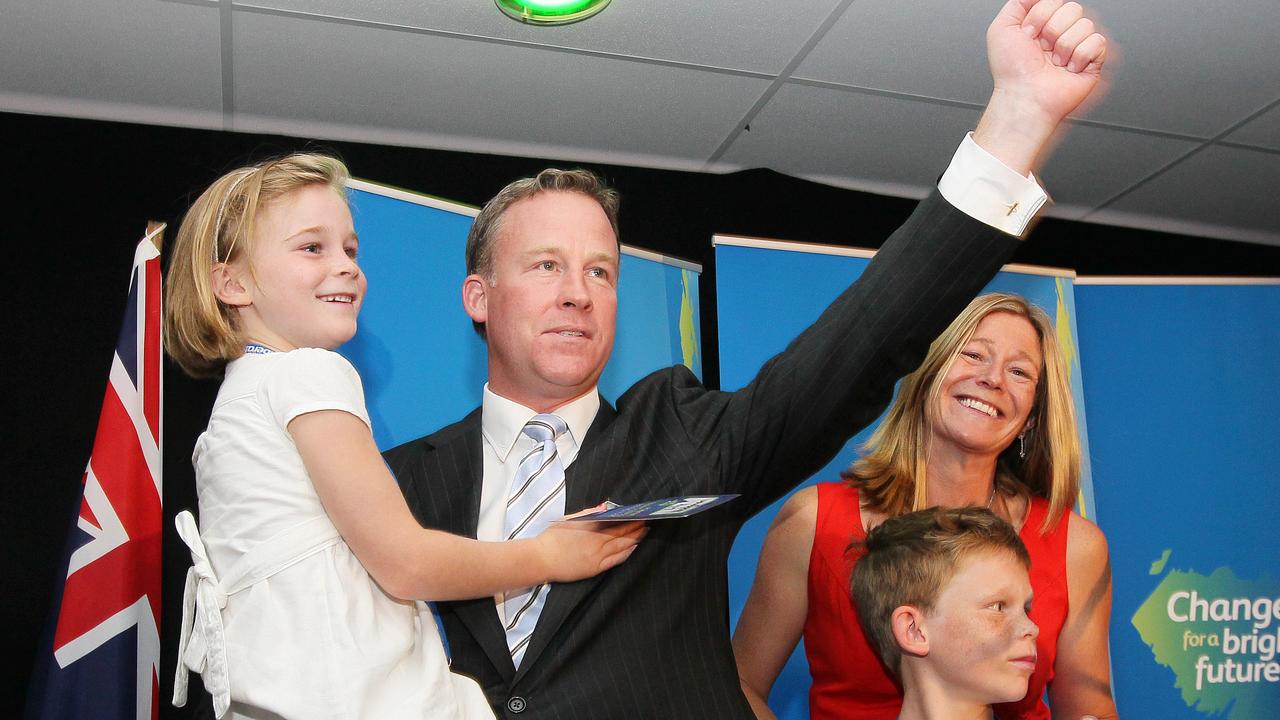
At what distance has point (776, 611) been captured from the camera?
2.51m

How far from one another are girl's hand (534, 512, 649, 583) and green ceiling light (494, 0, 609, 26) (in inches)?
76.3

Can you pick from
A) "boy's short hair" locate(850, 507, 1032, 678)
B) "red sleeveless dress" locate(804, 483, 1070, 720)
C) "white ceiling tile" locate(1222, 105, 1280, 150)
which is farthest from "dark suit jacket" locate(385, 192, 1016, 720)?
"white ceiling tile" locate(1222, 105, 1280, 150)

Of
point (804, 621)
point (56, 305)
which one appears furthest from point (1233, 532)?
point (56, 305)

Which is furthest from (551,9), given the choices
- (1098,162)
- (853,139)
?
(1098,162)

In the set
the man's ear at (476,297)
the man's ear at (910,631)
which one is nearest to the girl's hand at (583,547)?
the man's ear at (476,297)

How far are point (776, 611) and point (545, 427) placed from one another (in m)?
1.00

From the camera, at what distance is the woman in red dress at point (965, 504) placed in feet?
8.00

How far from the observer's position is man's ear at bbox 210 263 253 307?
1663mm

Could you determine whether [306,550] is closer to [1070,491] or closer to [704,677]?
[704,677]

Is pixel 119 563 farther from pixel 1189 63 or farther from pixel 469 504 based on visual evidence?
pixel 1189 63

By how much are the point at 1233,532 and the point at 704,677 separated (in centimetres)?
230

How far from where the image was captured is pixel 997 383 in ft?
8.43

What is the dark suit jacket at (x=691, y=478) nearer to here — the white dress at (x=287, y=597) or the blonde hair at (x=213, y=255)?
the white dress at (x=287, y=597)

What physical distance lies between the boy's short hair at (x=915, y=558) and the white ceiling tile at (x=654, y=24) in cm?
167
